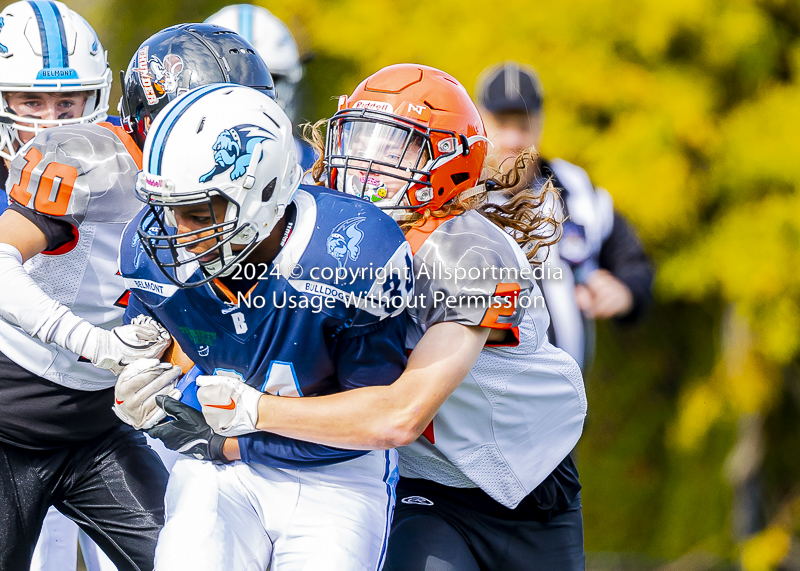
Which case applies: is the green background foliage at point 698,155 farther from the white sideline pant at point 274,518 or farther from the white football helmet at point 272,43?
the white sideline pant at point 274,518

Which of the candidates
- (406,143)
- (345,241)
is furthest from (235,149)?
(406,143)

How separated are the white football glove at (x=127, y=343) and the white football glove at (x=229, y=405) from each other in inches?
12.2

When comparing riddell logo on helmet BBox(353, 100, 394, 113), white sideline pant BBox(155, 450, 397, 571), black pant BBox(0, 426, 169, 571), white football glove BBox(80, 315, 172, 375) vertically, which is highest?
riddell logo on helmet BBox(353, 100, 394, 113)

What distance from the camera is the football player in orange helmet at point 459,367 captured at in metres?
2.32

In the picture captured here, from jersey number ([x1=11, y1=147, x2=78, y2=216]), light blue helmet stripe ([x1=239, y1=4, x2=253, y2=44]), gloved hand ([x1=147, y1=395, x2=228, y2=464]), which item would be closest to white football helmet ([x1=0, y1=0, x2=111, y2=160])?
jersey number ([x1=11, y1=147, x2=78, y2=216])

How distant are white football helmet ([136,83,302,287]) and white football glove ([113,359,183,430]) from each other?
10.2 inches

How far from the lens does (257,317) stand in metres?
2.33

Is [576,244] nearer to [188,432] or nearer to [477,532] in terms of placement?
[477,532]

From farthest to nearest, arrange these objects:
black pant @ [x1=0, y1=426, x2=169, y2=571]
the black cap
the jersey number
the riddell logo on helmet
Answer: the black cap → black pant @ [x1=0, y1=426, x2=169, y2=571] → the riddell logo on helmet → the jersey number

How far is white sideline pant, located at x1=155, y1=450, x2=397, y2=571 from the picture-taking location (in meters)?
2.26

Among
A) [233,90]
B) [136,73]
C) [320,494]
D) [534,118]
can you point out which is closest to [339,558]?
[320,494]

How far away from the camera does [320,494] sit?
2396 mm

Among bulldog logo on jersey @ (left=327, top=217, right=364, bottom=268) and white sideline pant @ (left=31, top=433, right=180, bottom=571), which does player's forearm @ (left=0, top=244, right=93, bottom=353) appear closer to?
bulldog logo on jersey @ (left=327, top=217, right=364, bottom=268)

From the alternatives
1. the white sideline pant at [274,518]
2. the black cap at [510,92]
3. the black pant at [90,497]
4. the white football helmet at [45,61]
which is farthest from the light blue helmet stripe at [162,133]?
the black cap at [510,92]
